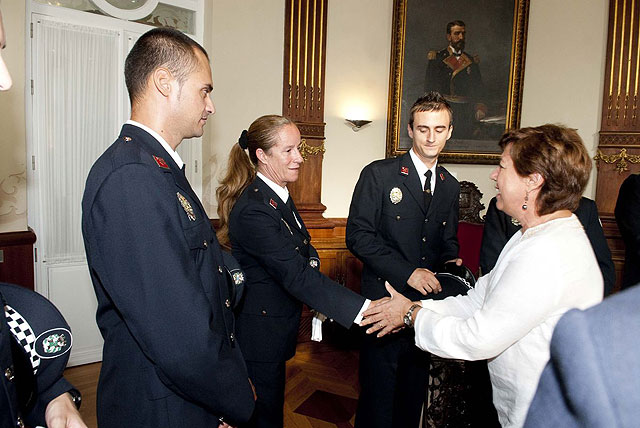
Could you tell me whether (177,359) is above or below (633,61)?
below

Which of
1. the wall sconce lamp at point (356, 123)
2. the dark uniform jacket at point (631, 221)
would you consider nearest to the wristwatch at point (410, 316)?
the dark uniform jacket at point (631, 221)

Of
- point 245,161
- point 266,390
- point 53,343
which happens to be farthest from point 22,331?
point 245,161

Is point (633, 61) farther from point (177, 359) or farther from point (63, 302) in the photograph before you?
point (63, 302)

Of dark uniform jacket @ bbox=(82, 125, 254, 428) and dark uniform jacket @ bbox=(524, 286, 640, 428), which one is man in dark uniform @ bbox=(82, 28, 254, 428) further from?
dark uniform jacket @ bbox=(524, 286, 640, 428)

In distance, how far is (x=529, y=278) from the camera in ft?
4.33

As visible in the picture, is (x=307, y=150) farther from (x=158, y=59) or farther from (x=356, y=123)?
(x=158, y=59)

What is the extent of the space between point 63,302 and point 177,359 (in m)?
3.26

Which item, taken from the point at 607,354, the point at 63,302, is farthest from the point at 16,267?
the point at 607,354

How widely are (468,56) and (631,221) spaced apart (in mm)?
2882

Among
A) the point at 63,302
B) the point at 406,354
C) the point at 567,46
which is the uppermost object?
the point at 567,46

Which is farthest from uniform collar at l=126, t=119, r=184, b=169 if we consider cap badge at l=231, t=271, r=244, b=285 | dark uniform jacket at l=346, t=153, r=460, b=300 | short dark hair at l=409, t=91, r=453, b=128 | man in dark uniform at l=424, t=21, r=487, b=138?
man in dark uniform at l=424, t=21, r=487, b=138

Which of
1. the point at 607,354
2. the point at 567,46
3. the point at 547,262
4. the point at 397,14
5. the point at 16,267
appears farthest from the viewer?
the point at 567,46

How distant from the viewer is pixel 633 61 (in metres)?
5.05

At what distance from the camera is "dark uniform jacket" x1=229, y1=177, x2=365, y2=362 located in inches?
80.2
